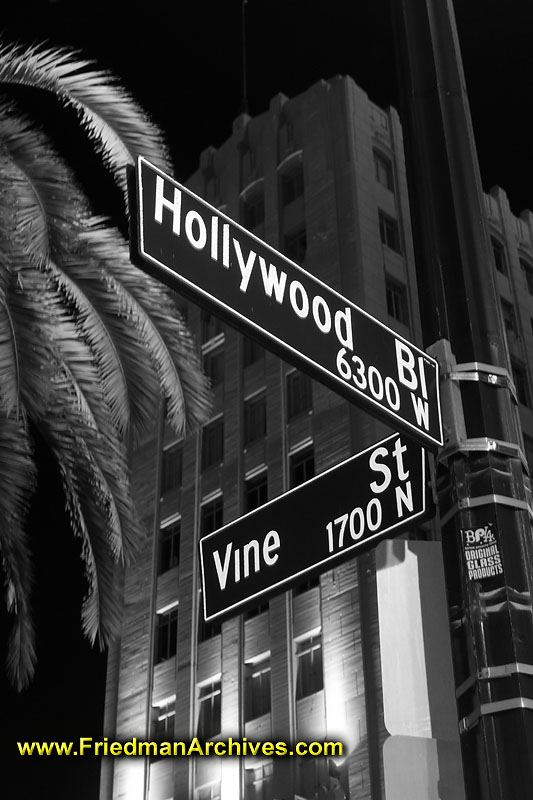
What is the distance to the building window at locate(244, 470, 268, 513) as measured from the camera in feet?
138

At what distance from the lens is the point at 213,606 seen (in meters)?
6.03

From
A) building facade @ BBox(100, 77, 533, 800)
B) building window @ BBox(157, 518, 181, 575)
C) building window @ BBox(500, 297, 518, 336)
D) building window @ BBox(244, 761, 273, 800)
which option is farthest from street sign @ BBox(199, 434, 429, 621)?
building window @ BBox(500, 297, 518, 336)

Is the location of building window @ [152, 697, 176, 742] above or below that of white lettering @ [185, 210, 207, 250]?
above

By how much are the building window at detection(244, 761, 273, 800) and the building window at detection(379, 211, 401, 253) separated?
20294mm

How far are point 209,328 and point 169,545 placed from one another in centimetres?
975

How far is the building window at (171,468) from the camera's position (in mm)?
46969

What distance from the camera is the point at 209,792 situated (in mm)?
38250

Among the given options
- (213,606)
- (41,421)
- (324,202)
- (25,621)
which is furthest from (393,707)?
(324,202)

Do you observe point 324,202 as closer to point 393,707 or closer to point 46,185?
point 46,185

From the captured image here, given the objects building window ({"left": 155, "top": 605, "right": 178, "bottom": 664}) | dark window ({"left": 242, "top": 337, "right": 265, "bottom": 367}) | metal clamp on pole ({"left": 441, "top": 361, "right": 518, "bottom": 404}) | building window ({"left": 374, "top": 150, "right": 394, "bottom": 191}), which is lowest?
metal clamp on pole ({"left": 441, "top": 361, "right": 518, "bottom": 404})

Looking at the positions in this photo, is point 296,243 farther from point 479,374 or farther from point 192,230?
point 192,230

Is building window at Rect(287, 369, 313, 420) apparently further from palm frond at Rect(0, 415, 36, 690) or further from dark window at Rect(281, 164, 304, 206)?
palm frond at Rect(0, 415, 36, 690)

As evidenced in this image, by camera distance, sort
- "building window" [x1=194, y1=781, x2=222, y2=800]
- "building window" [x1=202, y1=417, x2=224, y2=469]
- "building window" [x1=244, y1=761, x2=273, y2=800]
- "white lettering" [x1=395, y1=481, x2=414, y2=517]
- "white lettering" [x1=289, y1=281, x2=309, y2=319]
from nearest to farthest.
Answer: "white lettering" [x1=289, y1=281, x2=309, y2=319] < "white lettering" [x1=395, y1=481, x2=414, y2=517] < "building window" [x1=244, y1=761, x2=273, y2=800] < "building window" [x1=194, y1=781, x2=222, y2=800] < "building window" [x1=202, y1=417, x2=224, y2=469]

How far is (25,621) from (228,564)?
28.9 feet
